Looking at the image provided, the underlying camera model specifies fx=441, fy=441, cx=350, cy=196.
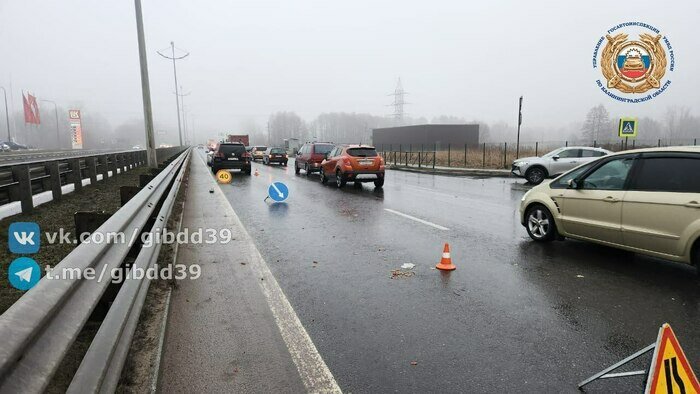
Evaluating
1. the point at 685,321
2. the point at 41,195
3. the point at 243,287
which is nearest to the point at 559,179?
the point at 685,321

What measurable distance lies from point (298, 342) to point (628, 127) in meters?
25.2

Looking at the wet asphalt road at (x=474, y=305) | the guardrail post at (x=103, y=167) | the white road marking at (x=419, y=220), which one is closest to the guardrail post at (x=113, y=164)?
the guardrail post at (x=103, y=167)

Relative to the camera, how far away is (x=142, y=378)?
3.10m

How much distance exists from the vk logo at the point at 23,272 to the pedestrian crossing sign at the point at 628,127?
26.4m

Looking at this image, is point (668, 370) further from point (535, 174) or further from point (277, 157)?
point (277, 157)

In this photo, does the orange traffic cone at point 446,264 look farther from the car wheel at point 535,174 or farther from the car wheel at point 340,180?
the car wheel at point 535,174

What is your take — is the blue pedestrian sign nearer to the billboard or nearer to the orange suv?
the orange suv

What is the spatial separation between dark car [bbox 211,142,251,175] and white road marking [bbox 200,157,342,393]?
19.7 metres

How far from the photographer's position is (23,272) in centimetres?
269

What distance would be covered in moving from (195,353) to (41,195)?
30.1 feet

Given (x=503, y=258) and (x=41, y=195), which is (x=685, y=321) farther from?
(x=41, y=195)

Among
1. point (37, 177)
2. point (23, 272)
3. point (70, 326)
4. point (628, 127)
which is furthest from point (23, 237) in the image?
point (628, 127)

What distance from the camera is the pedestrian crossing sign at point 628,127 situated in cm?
2316

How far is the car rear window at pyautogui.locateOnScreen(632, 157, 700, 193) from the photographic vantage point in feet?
17.3
